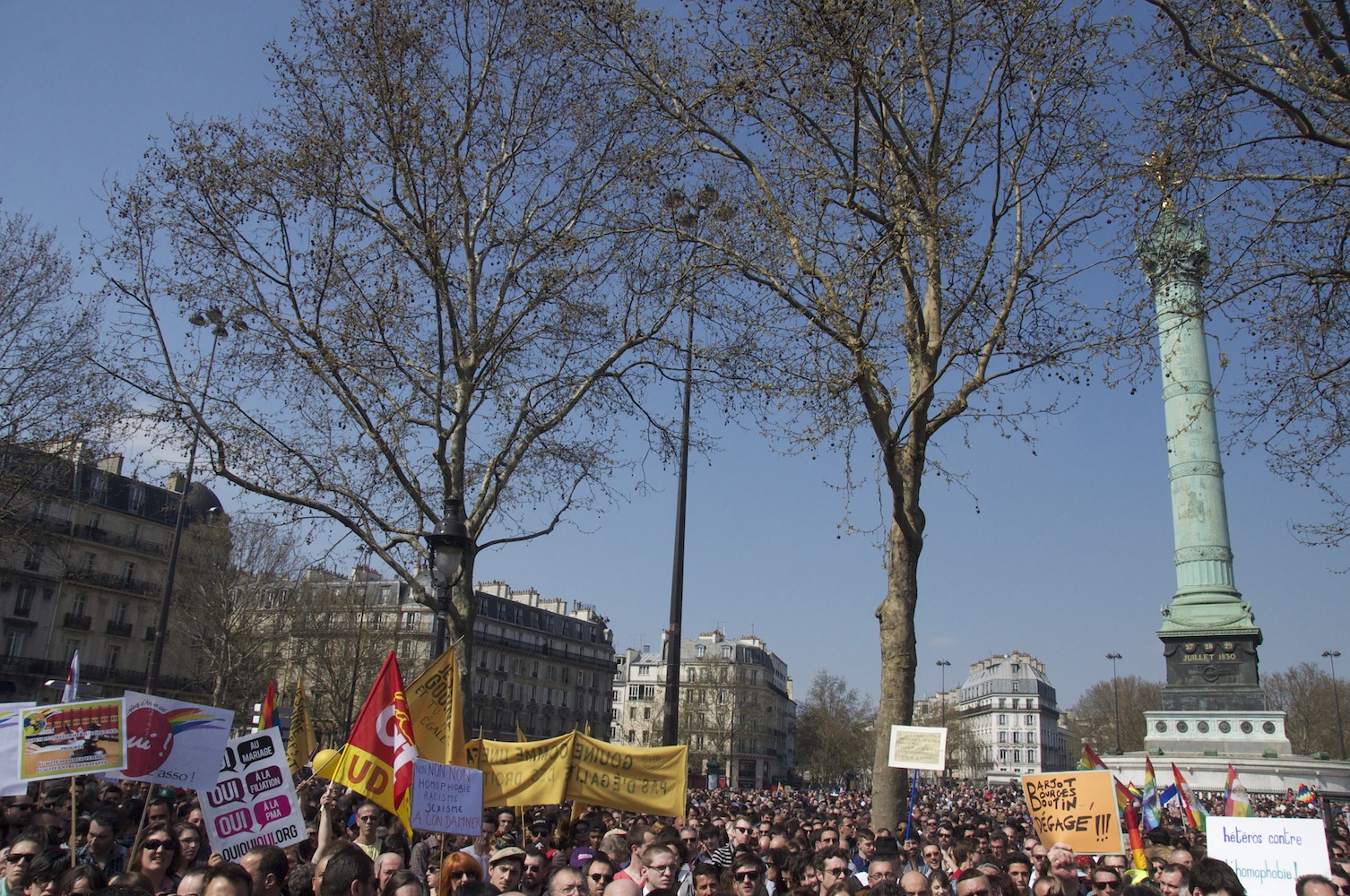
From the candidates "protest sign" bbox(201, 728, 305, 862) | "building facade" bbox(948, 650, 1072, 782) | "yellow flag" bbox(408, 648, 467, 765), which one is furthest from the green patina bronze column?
"building facade" bbox(948, 650, 1072, 782)

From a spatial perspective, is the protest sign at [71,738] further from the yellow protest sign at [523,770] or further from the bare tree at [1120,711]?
the bare tree at [1120,711]

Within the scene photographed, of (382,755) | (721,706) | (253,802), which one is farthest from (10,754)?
(721,706)

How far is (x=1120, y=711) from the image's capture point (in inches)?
3821

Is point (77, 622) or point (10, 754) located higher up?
point (77, 622)

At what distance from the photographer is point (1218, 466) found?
36.4 metres

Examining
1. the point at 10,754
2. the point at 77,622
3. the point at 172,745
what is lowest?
the point at 10,754

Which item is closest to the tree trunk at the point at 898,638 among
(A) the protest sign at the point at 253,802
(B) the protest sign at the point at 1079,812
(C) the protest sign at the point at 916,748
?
(C) the protest sign at the point at 916,748

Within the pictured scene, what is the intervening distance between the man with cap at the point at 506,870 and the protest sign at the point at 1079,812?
14.9ft

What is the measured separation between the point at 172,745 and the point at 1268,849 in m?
6.76

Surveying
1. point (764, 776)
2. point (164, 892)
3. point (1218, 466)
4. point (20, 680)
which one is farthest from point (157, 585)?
point (764, 776)

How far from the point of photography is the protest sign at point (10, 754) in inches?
255

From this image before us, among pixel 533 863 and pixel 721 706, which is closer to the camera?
pixel 533 863

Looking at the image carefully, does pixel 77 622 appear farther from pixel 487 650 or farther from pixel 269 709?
pixel 269 709

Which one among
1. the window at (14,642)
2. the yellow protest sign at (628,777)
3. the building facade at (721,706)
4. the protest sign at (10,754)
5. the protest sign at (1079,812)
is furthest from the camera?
the building facade at (721,706)
